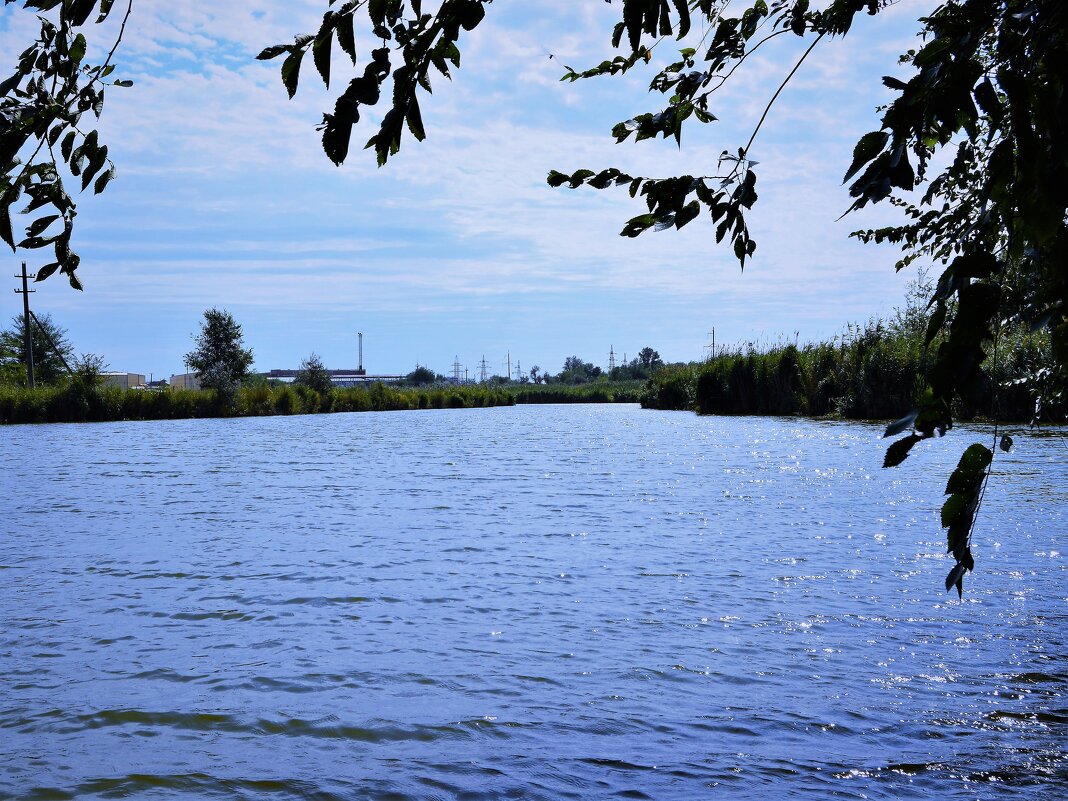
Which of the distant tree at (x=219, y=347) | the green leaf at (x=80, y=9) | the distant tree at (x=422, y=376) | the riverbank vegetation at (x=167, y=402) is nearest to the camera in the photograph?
the green leaf at (x=80, y=9)

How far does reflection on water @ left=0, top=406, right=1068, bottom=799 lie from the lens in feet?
12.2

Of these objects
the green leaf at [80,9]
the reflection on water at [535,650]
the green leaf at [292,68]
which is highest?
the green leaf at [80,9]

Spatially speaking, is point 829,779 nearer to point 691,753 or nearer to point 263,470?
point 691,753

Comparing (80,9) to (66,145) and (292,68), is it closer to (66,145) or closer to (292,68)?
(292,68)

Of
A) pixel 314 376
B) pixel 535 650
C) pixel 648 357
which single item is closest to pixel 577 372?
pixel 648 357

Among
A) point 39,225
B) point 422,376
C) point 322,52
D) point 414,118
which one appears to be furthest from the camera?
point 422,376

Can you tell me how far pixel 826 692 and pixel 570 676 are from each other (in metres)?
1.40

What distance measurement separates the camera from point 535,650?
17.5 feet

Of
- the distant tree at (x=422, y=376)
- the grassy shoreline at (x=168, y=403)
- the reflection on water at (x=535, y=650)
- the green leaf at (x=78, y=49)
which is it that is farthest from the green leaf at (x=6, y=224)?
the distant tree at (x=422, y=376)

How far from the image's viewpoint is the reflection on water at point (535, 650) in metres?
3.72

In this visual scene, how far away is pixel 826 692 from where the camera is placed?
15.0ft

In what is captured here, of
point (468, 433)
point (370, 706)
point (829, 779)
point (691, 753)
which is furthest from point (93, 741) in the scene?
point (468, 433)

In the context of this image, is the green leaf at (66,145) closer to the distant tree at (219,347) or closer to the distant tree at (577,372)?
the distant tree at (219,347)

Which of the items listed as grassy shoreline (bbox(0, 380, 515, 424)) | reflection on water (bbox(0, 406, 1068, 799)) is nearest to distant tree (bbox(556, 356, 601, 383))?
grassy shoreline (bbox(0, 380, 515, 424))
